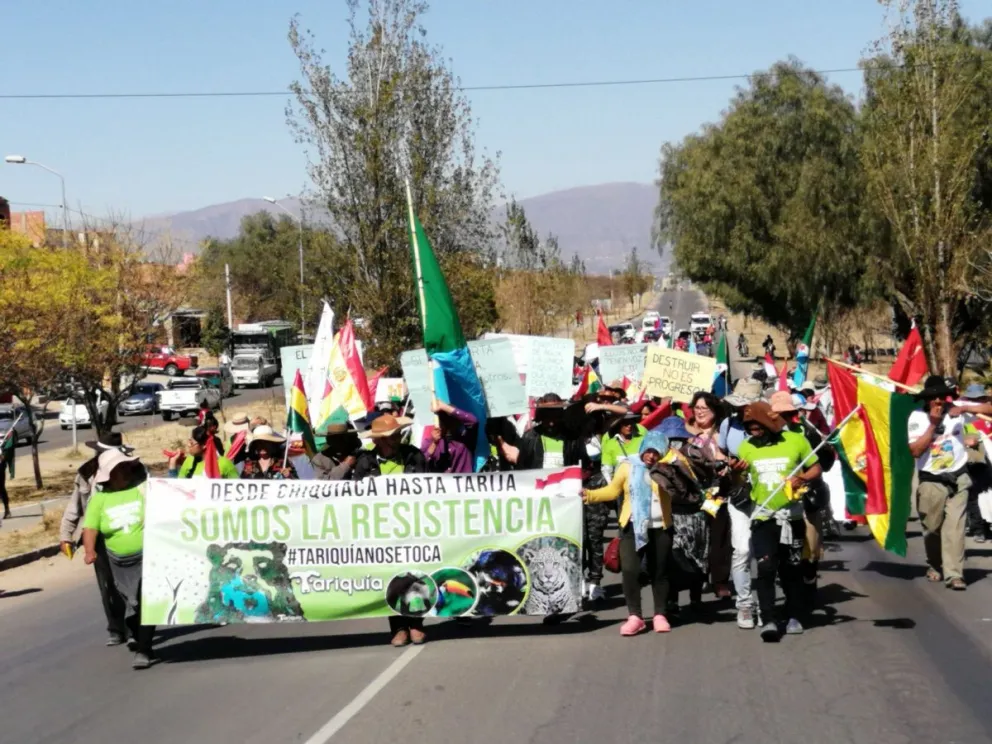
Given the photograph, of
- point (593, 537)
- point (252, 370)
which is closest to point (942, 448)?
point (593, 537)

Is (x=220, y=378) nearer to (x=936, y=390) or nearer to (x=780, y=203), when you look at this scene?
(x=780, y=203)

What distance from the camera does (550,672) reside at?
27.5ft

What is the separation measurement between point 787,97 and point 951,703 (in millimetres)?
42625

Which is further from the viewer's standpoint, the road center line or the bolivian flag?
the bolivian flag

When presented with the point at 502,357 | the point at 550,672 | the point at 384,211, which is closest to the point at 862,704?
the point at 550,672

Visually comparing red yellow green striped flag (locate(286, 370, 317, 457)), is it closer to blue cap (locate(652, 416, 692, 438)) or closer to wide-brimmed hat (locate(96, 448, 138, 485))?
wide-brimmed hat (locate(96, 448, 138, 485))

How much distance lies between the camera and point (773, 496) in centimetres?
914

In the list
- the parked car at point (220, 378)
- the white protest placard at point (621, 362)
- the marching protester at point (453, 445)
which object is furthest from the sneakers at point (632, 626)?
the parked car at point (220, 378)

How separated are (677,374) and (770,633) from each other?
7992mm

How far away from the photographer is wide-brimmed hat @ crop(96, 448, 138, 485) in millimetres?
9203

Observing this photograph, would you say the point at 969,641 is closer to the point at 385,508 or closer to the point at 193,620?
the point at 385,508

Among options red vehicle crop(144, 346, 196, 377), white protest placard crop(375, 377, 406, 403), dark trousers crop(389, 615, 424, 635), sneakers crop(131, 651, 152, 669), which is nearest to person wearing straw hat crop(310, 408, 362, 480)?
dark trousers crop(389, 615, 424, 635)

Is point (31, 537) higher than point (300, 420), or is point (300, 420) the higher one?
point (300, 420)

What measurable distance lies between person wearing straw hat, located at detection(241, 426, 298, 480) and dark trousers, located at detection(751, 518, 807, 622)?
396 centimetres
